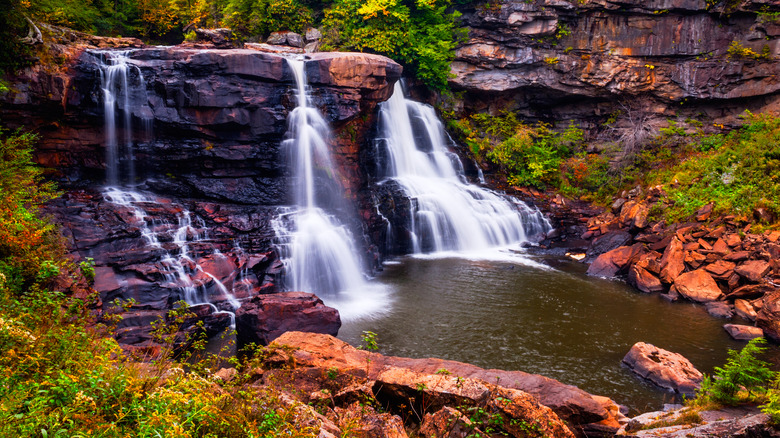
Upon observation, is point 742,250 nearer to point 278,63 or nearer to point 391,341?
point 391,341

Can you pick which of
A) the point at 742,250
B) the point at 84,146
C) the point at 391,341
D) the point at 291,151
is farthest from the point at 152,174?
the point at 742,250

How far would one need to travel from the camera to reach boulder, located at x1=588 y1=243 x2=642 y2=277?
14.8 m

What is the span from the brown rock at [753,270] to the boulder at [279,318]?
11.2 m

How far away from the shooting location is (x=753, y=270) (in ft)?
38.1

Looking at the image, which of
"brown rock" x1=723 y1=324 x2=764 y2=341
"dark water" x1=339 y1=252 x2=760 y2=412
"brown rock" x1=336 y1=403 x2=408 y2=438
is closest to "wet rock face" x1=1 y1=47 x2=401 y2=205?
"dark water" x1=339 y1=252 x2=760 y2=412

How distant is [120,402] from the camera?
3.71m

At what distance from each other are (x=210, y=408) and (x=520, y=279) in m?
12.0

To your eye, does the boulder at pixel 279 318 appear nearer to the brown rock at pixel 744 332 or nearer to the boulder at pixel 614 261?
the brown rock at pixel 744 332

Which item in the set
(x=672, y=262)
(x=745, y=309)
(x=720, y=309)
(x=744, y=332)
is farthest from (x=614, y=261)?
(x=744, y=332)

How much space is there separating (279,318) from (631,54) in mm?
21561

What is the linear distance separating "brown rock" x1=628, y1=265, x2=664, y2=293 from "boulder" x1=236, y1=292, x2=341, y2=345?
976 centimetres

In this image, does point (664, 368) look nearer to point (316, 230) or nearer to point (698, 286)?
point (698, 286)

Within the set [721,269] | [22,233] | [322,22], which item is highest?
[322,22]

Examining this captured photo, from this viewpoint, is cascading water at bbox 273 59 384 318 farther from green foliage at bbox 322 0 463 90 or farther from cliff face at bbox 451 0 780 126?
cliff face at bbox 451 0 780 126
